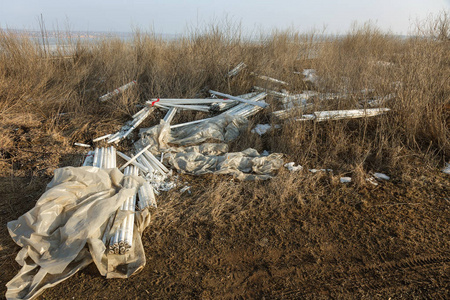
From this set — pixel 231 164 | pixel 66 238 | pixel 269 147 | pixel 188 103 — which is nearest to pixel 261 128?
pixel 269 147

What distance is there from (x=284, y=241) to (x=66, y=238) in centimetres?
190

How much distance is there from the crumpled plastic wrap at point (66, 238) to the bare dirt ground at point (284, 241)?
0.33 feet

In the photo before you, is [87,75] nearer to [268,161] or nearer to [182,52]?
[182,52]

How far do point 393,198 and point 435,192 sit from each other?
543 mm

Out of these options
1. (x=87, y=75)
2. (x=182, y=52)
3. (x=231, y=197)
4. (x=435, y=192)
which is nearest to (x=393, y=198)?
(x=435, y=192)

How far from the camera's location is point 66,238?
93.4 inches

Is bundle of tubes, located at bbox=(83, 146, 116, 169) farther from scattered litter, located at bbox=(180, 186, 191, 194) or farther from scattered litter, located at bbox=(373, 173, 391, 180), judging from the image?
scattered litter, located at bbox=(373, 173, 391, 180)

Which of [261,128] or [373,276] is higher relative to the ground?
[261,128]

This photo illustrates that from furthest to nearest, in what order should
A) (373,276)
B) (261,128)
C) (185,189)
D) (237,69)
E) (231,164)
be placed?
(237,69), (261,128), (231,164), (185,189), (373,276)

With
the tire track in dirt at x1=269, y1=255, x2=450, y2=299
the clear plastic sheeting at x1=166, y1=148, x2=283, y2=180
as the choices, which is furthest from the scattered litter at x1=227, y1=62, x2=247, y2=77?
the tire track in dirt at x1=269, y1=255, x2=450, y2=299

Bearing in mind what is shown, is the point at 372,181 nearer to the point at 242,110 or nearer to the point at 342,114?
the point at 342,114

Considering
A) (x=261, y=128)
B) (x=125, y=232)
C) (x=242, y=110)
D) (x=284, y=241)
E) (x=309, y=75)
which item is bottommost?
(x=284, y=241)

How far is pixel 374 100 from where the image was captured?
4547 millimetres

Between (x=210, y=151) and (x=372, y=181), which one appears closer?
(x=372, y=181)
